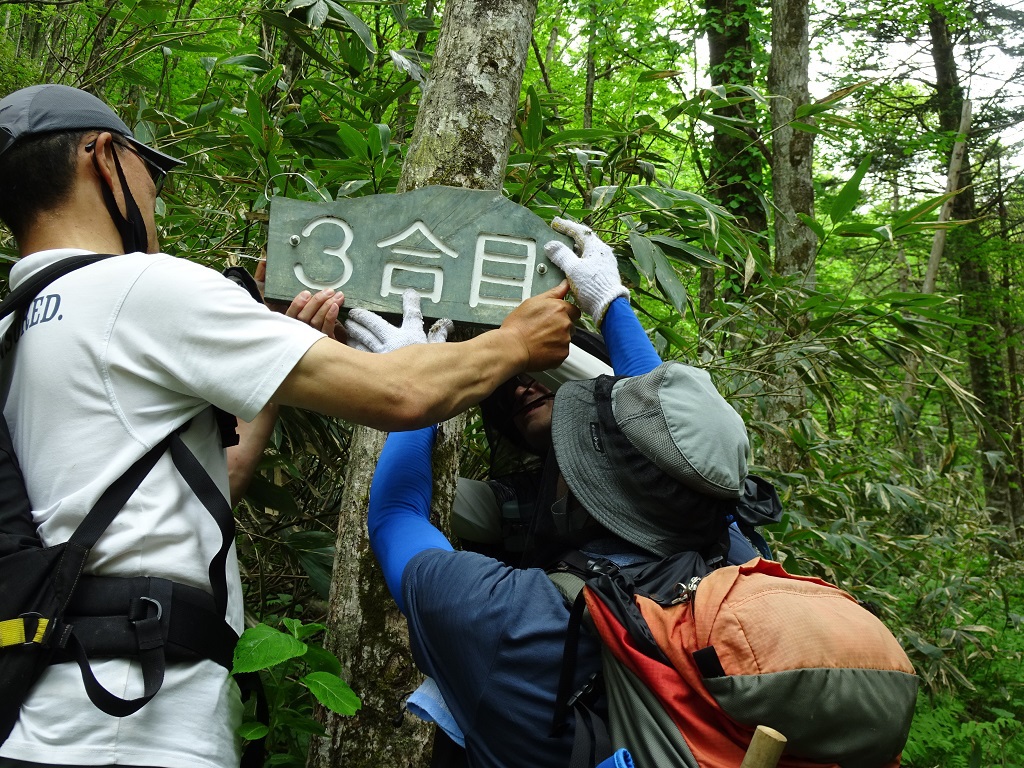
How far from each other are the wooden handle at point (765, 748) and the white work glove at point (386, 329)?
1.14 metres

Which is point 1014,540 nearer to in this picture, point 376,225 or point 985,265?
point 985,265

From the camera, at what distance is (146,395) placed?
1496mm

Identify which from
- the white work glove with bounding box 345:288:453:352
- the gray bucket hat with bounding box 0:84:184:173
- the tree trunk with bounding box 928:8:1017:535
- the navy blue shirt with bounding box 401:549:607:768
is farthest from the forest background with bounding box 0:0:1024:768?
the tree trunk with bounding box 928:8:1017:535

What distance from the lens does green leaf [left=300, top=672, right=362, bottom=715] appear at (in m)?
1.59

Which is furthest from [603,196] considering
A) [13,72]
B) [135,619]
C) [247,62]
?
[13,72]

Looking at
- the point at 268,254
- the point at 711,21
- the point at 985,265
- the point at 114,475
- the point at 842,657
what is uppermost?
the point at 711,21

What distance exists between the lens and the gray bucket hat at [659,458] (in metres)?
1.56

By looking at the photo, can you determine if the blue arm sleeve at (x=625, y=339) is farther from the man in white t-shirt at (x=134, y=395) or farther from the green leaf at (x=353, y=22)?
the green leaf at (x=353, y=22)

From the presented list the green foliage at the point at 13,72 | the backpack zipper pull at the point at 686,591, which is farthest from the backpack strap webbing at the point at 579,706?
the green foliage at the point at 13,72

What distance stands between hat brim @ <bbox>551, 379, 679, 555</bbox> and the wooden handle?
0.49 meters

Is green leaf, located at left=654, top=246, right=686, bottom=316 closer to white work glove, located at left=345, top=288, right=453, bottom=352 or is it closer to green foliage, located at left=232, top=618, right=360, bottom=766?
white work glove, located at left=345, top=288, right=453, bottom=352

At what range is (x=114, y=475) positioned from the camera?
1.43 m

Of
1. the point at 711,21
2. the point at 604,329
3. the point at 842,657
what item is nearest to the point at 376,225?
the point at 604,329

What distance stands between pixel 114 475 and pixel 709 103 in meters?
2.73
